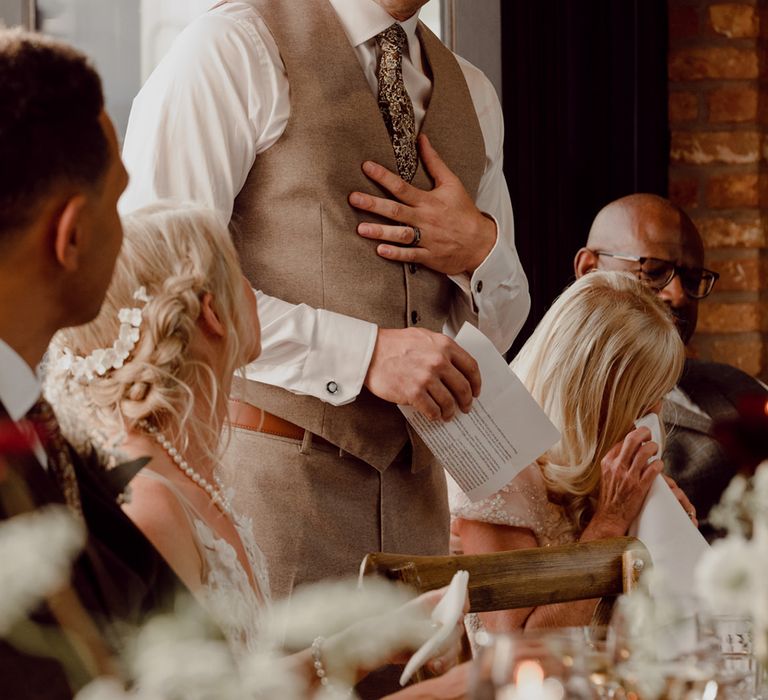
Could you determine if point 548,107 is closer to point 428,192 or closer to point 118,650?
point 428,192

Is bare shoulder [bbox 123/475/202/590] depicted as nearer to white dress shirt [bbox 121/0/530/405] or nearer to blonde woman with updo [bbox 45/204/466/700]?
blonde woman with updo [bbox 45/204/466/700]

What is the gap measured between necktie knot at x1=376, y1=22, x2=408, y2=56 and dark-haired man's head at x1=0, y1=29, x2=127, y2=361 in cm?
95

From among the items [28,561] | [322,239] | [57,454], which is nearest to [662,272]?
[322,239]

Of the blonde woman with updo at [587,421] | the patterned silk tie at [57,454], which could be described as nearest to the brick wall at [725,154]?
the blonde woman with updo at [587,421]

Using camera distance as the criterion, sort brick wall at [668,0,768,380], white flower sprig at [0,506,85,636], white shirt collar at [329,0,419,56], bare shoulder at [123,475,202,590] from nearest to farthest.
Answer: white flower sprig at [0,506,85,636] < bare shoulder at [123,475,202,590] < white shirt collar at [329,0,419,56] < brick wall at [668,0,768,380]

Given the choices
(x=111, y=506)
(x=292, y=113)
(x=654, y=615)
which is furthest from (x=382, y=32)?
(x=654, y=615)

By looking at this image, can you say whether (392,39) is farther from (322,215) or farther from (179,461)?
(179,461)

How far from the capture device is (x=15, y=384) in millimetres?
722

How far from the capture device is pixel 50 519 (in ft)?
1.51

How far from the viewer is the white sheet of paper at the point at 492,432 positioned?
5.20 feet

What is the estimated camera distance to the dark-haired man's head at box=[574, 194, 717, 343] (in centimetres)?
250

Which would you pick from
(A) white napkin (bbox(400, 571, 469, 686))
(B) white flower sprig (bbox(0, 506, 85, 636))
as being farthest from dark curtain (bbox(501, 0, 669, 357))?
(B) white flower sprig (bbox(0, 506, 85, 636))

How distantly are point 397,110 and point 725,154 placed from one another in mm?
1625

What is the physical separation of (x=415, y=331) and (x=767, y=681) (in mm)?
777
